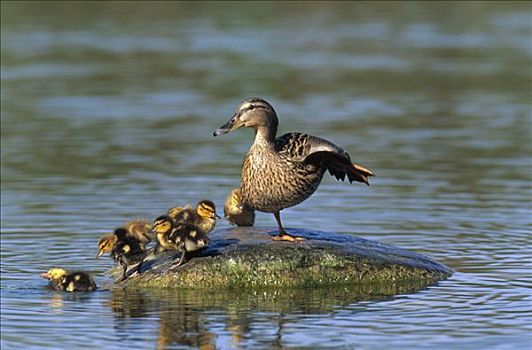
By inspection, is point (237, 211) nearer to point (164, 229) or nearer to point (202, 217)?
point (202, 217)

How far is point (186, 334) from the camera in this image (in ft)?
31.5

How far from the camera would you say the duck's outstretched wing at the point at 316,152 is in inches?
428

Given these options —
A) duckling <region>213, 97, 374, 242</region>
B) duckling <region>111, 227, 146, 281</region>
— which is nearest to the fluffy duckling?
duckling <region>111, 227, 146, 281</region>

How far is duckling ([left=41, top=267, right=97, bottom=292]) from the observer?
1087 centimetres

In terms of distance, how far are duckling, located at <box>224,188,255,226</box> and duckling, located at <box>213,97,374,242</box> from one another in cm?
106

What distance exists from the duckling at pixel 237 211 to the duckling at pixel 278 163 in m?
1.06

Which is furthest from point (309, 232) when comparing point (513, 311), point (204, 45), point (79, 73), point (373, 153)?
point (204, 45)

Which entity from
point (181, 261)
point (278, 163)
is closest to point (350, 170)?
point (278, 163)

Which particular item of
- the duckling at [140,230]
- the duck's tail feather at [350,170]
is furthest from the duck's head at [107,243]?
the duck's tail feather at [350,170]

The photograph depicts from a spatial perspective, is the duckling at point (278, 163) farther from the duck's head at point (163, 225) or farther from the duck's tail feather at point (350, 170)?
the duck's head at point (163, 225)

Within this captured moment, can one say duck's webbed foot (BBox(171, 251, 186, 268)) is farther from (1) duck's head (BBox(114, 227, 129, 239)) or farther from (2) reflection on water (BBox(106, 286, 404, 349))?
(1) duck's head (BBox(114, 227, 129, 239))

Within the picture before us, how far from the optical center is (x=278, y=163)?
11.0 m

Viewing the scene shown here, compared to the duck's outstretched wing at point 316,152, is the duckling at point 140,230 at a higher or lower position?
lower

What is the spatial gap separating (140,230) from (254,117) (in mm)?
1399
